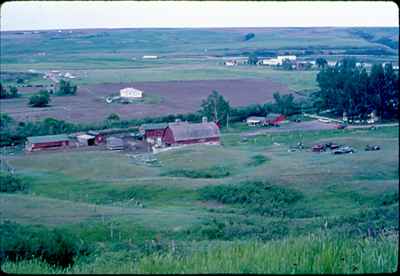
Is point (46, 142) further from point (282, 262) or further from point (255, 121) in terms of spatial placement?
point (282, 262)

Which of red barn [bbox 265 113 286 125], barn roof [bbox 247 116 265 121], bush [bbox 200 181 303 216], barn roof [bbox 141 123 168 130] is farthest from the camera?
barn roof [bbox 247 116 265 121]

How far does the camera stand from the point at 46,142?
89.2ft

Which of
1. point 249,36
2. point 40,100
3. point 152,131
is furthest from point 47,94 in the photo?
point 249,36

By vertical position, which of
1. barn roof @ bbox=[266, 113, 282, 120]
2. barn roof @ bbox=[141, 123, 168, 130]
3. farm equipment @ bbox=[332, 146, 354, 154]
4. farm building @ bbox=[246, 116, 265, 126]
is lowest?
farm building @ bbox=[246, 116, 265, 126]

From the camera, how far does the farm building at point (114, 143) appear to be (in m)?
29.5

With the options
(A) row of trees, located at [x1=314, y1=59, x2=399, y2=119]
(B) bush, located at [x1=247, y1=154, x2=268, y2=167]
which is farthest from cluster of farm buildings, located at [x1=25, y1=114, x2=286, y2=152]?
(A) row of trees, located at [x1=314, y1=59, x2=399, y2=119]

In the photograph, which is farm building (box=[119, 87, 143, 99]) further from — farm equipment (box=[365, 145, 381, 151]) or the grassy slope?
farm equipment (box=[365, 145, 381, 151])

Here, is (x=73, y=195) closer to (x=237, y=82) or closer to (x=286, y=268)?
(x=286, y=268)

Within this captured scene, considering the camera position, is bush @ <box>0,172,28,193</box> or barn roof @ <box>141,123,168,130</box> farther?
barn roof @ <box>141,123,168,130</box>

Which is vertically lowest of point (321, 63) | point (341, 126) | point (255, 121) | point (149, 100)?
point (255, 121)

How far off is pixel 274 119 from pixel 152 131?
9.74m

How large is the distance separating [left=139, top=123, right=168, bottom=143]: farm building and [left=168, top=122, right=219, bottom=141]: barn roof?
61 centimetres

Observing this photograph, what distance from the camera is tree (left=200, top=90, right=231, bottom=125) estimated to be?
123ft

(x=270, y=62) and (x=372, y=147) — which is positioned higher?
(x=270, y=62)
